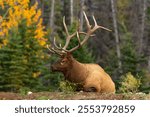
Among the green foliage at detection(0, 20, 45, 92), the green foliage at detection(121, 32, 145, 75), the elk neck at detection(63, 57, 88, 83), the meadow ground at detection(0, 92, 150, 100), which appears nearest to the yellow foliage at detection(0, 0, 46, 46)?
the green foliage at detection(0, 20, 45, 92)

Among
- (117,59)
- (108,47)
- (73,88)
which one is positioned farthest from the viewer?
(108,47)

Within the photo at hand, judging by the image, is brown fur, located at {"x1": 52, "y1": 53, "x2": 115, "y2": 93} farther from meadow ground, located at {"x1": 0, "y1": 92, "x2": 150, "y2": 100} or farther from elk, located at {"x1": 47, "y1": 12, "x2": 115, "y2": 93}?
Result: meadow ground, located at {"x1": 0, "y1": 92, "x2": 150, "y2": 100}

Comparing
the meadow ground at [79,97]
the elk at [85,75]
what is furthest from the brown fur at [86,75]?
the meadow ground at [79,97]

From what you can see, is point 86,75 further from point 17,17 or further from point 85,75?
point 17,17

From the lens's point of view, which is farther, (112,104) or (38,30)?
(38,30)

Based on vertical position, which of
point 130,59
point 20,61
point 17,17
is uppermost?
point 17,17

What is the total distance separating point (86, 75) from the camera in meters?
17.1

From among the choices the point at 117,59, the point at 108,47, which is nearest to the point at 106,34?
the point at 108,47

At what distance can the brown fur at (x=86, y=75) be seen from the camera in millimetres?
16797

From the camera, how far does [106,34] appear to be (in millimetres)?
55188


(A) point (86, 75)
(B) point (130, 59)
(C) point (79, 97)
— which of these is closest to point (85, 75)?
(A) point (86, 75)

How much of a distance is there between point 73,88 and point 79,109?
6134mm

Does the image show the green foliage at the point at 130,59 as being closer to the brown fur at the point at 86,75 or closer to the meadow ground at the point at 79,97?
the brown fur at the point at 86,75

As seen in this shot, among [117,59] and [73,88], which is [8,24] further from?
[73,88]
